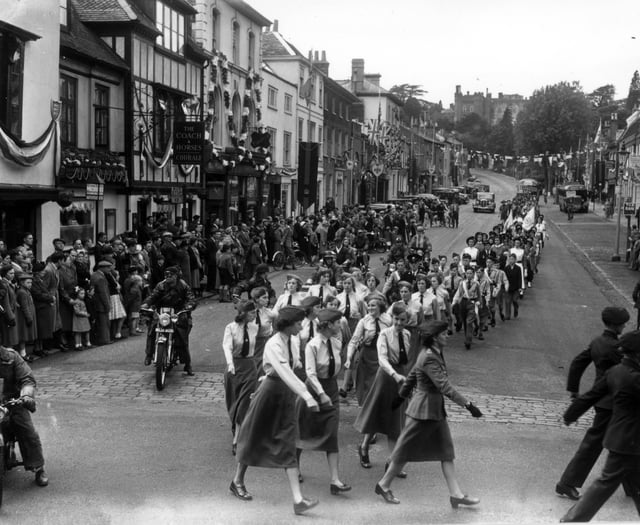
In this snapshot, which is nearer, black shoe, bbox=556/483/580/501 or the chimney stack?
black shoe, bbox=556/483/580/501

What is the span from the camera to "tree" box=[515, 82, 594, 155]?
102m

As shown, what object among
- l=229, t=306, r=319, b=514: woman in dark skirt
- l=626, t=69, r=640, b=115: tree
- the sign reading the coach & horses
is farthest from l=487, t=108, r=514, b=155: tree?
l=229, t=306, r=319, b=514: woman in dark skirt

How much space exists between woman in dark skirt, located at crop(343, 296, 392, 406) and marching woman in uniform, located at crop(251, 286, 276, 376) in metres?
0.97

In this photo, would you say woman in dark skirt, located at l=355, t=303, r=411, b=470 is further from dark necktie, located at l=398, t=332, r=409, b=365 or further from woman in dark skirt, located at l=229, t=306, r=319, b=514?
woman in dark skirt, located at l=229, t=306, r=319, b=514

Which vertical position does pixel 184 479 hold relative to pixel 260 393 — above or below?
below

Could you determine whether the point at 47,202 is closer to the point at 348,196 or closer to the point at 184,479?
the point at 184,479

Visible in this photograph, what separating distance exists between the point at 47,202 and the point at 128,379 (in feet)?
29.4

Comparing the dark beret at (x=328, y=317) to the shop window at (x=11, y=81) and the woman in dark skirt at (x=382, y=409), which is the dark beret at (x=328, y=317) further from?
the shop window at (x=11, y=81)

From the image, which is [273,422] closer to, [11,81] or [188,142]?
[11,81]

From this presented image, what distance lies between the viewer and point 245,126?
3769 cm

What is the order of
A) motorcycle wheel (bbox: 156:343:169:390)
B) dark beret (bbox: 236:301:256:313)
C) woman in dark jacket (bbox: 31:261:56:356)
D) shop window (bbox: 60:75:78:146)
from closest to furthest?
dark beret (bbox: 236:301:256:313), motorcycle wheel (bbox: 156:343:169:390), woman in dark jacket (bbox: 31:261:56:356), shop window (bbox: 60:75:78:146)

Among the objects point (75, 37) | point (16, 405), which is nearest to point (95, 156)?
point (75, 37)

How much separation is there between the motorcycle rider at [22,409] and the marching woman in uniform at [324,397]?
96.7 inches

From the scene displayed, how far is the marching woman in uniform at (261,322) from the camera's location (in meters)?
9.49
